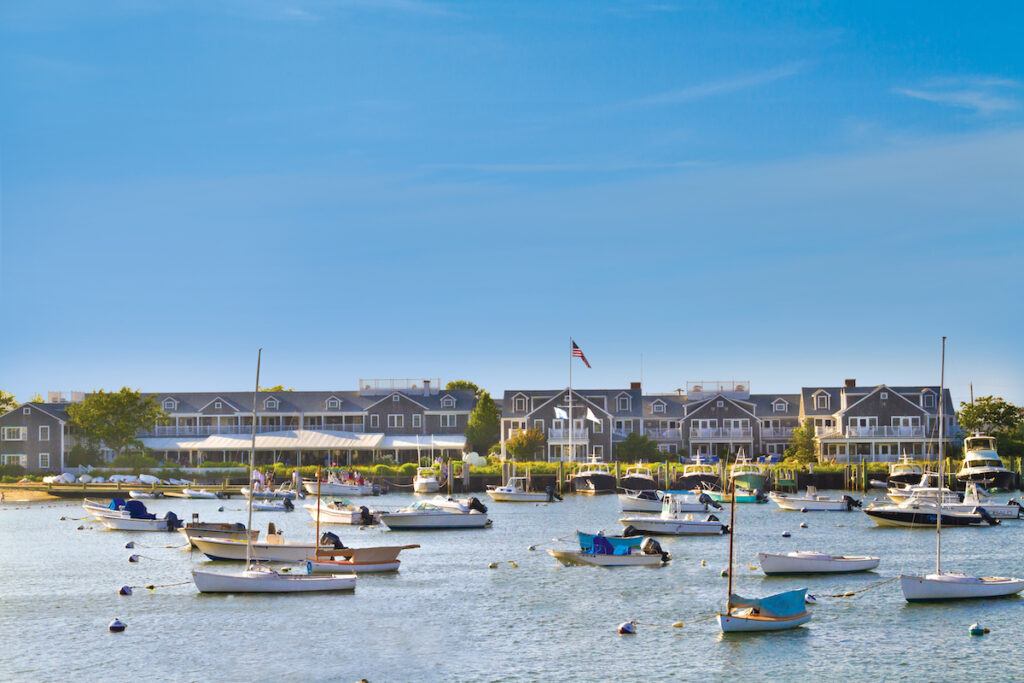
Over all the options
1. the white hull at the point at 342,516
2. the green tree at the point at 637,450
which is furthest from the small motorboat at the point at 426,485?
the white hull at the point at 342,516

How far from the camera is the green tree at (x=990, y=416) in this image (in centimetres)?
13225

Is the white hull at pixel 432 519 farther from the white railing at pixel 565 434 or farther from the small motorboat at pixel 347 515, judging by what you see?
the white railing at pixel 565 434

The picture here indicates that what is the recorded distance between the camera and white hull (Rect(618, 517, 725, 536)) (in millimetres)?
70062

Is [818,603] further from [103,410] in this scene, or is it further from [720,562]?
[103,410]

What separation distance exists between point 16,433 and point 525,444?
51.2 metres

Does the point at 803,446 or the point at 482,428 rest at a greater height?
the point at 482,428

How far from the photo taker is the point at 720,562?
191ft

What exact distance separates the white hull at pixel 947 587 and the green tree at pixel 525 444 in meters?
86.9

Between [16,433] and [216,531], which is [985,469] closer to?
[216,531]

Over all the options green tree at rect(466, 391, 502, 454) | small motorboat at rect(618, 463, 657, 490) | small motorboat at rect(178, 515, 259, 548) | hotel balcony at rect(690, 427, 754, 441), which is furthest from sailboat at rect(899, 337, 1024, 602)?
green tree at rect(466, 391, 502, 454)

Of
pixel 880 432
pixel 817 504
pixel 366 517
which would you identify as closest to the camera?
pixel 366 517

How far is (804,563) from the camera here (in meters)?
52.2

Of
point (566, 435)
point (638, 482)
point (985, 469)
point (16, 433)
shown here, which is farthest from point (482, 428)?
point (985, 469)

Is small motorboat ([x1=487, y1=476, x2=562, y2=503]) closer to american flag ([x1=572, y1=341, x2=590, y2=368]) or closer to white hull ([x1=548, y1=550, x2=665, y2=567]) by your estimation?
american flag ([x1=572, y1=341, x2=590, y2=368])
